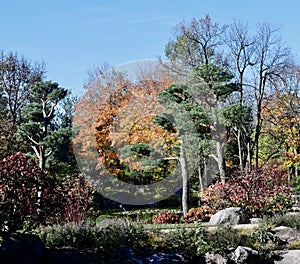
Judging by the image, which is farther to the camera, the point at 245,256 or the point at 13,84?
the point at 13,84

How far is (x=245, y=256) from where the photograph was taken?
716 centimetres

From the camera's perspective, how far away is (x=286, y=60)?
17969 millimetres

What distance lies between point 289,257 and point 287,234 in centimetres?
84

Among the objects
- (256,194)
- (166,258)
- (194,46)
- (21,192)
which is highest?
(194,46)

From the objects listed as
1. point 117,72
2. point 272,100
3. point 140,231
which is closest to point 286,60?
point 272,100

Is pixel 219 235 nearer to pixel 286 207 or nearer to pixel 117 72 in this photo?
pixel 286 207

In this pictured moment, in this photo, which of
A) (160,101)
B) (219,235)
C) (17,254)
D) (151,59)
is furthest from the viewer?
(151,59)

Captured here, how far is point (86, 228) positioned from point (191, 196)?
43.2ft

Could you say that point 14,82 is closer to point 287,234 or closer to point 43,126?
point 43,126

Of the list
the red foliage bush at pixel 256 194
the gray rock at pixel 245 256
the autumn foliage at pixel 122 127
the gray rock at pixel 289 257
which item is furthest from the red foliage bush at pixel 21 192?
the autumn foliage at pixel 122 127

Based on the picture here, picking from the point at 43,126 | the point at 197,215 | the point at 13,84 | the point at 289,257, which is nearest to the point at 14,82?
the point at 13,84

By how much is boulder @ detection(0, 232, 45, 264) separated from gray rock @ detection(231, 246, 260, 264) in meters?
3.26

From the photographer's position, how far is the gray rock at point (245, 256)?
7.14 meters

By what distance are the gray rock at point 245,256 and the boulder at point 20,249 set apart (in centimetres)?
326
